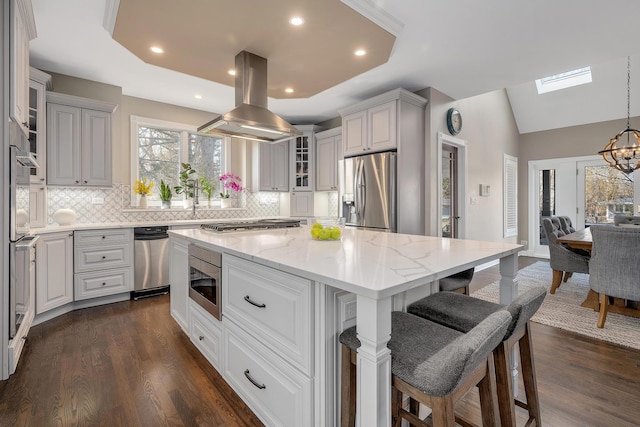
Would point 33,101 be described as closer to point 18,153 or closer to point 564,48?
point 18,153

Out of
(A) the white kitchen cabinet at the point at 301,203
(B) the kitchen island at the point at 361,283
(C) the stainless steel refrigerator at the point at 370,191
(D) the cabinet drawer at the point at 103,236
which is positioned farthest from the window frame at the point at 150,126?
(B) the kitchen island at the point at 361,283

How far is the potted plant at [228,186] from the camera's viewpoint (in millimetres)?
4946

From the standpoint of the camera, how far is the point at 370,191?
13.4 ft

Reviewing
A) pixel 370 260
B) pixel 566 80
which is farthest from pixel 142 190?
pixel 566 80

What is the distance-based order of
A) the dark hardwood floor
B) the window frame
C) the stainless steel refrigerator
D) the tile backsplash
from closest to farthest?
the dark hardwood floor < the tile backsplash < the stainless steel refrigerator < the window frame

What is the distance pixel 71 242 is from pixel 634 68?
8.50 metres

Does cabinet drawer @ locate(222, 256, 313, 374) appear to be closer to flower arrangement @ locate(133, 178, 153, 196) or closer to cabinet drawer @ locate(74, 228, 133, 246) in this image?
cabinet drawer @ locate(74, 228, 133, 246)

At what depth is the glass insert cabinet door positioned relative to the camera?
5613 mm

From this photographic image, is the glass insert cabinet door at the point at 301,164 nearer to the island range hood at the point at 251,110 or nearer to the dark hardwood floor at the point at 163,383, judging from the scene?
Result: the island range hood at the point at 251,110

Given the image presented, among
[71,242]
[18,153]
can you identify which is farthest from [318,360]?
[71,242]

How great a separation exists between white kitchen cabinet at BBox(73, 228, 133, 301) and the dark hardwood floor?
641 millimetres

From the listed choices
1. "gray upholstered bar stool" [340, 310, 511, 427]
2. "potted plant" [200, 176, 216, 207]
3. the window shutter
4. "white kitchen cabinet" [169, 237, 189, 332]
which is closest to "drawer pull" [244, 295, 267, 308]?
"gray upholstered bar stool" [340, 310, 511, 427]

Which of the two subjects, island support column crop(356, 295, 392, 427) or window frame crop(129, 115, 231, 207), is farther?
window frame crop(129, 115, 231, 207)

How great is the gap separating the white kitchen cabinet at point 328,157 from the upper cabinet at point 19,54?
373 centimetres
